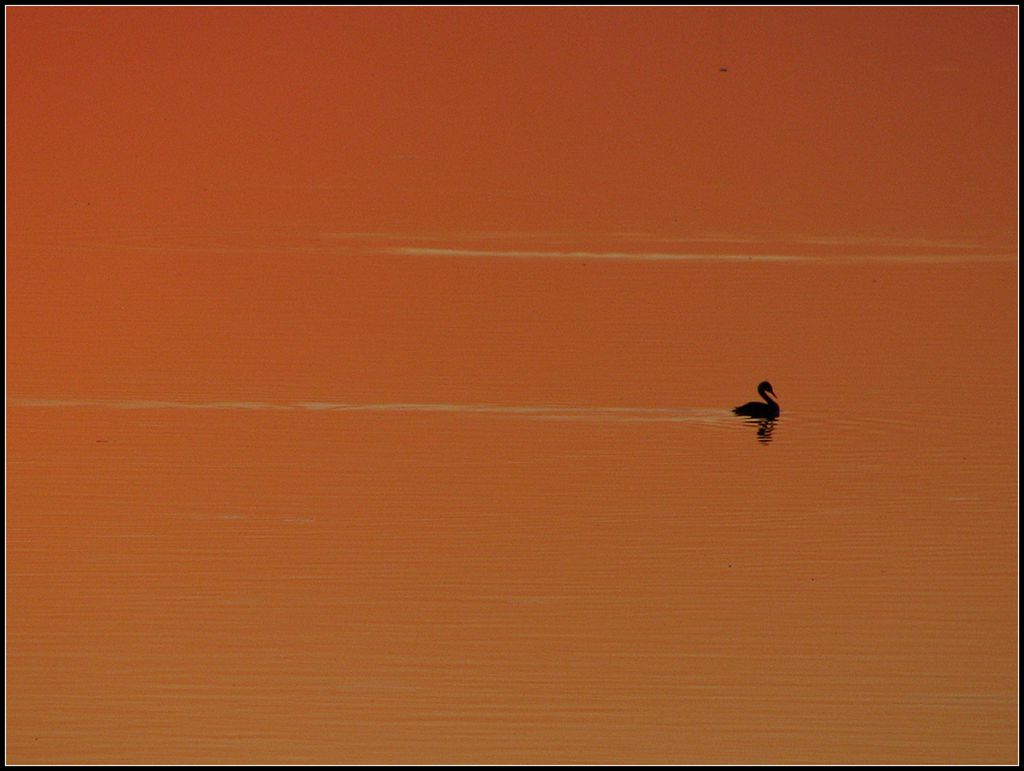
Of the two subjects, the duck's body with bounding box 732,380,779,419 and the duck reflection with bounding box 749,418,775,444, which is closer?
the duck reflection with bounding box 749,418,775,444

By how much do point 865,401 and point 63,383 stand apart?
472cm

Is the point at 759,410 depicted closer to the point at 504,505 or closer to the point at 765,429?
the point at 765,429

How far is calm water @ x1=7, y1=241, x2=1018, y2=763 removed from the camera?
8945 mm

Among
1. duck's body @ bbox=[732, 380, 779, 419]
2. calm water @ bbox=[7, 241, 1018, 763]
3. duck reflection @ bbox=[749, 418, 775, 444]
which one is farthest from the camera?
duck's body @ bbox=[732, 380, 779, 419]

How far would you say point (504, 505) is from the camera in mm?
11656

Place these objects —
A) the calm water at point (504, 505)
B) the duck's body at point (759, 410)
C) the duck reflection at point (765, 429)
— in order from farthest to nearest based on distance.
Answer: the duck's body at point (759, 410), the duck reflection at point (765, 429), the calm water at point (504, 505)

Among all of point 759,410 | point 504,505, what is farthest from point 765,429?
point 504,505

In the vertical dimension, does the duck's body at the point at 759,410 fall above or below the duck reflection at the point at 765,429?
above

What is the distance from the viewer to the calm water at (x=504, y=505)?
895cm

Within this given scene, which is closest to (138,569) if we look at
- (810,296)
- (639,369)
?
(639,369)

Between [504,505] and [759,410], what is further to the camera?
[759,410]

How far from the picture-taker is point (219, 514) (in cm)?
1142

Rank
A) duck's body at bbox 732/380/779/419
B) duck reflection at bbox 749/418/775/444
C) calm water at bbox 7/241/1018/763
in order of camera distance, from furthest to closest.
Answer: duck's body at bbox 732/380/779/419 < duck reflection at bbox 749/418/775/444 < calm water at bbox 7/241/1018/763

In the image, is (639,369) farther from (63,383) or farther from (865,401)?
(63,383)
